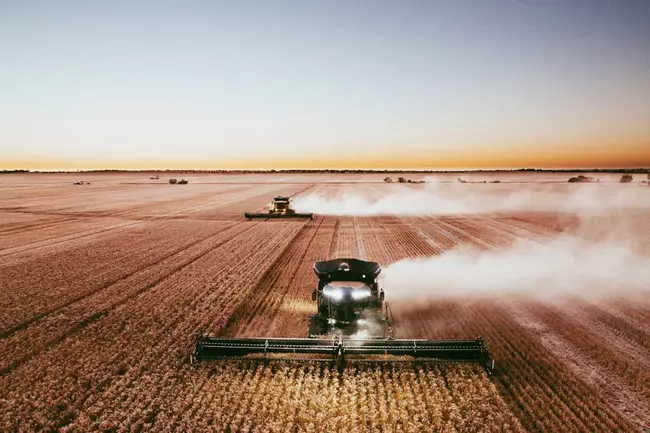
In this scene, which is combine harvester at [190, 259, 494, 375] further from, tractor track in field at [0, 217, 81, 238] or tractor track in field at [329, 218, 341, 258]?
tractor track in field at [0, 217, 81, 238]

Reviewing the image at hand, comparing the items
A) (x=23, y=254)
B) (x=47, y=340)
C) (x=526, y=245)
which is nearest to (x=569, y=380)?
(x=47, y=340)

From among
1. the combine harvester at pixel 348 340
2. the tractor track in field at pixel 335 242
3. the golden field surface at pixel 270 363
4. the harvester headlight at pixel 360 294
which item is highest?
the harvester headlight at pixel 360 294

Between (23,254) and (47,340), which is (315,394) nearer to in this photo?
(47,340)

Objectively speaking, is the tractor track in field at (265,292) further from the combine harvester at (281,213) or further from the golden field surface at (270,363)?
the combine harvester at (281,213)

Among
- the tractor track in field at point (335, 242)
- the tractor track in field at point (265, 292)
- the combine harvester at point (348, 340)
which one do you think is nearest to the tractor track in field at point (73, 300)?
the tractor track in field at point (265, 292)

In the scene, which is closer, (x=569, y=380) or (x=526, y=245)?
(x=569, y=380)

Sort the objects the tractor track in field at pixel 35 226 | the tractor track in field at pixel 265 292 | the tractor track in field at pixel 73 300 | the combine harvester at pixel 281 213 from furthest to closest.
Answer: the combine harvester at pixel 281 213 < the tractor track in field at pixel 35 226 < the tractor track in field at pixel 265 292 < the tractor track in field at pixel 73 300

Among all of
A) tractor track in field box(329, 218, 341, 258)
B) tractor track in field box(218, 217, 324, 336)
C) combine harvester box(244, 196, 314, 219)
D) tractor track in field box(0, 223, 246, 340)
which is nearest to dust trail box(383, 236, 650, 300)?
tractor track in field box(329, 218, 341, 258)

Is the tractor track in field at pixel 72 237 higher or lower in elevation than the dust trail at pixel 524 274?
higher

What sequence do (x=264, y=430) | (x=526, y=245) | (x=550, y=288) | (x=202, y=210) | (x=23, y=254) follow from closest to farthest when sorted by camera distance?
(x=264, y=430)
(x=550, y=288)
(x=23, y=254)
(x=526, y=245)
(x=202, y=210)
